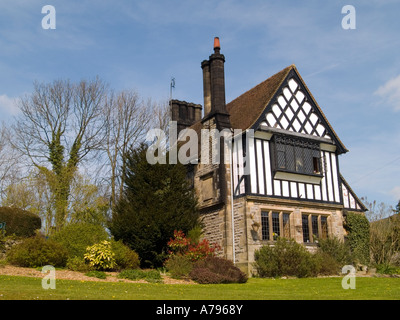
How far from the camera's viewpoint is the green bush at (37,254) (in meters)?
15.3

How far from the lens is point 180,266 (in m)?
16.1

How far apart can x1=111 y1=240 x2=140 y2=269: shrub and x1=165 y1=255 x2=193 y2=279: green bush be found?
1432 millimetres

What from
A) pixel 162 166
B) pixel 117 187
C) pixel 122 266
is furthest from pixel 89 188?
pixel 122 266

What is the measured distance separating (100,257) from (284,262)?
765 cm

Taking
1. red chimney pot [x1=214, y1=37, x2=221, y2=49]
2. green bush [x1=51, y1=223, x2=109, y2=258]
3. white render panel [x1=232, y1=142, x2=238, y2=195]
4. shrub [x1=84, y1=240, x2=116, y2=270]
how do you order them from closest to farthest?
shrub [x1=84, y1=240, x2=116, y2=270]
green bush [x1=51, y1=223, x2=109, y2=258]
white render panel [x1=232, y1=142, x2=238, y2=195]
red chimney pot [x1=214, y1=37, x2=221, y2=49]

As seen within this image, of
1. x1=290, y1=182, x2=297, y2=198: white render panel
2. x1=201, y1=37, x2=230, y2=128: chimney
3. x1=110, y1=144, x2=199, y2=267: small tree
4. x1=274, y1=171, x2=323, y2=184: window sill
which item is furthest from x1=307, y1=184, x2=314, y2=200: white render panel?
x1=110, y1=144, x2=199, y2=267: small tree

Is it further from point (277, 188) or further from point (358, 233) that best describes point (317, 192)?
point (358, 233)

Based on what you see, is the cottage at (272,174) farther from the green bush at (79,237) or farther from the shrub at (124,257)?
the green bush at (79,237)

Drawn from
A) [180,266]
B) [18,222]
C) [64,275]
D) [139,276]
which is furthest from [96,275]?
[18,222]

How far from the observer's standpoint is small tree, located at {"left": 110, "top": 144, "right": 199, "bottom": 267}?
60.4ft

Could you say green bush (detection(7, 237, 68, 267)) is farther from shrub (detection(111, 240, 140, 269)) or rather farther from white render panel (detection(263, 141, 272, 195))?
white render panel (detection(263, 141, 272, 195))

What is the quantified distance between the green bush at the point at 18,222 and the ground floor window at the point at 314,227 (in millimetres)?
12635

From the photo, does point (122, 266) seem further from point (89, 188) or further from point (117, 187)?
point (117, 187)
